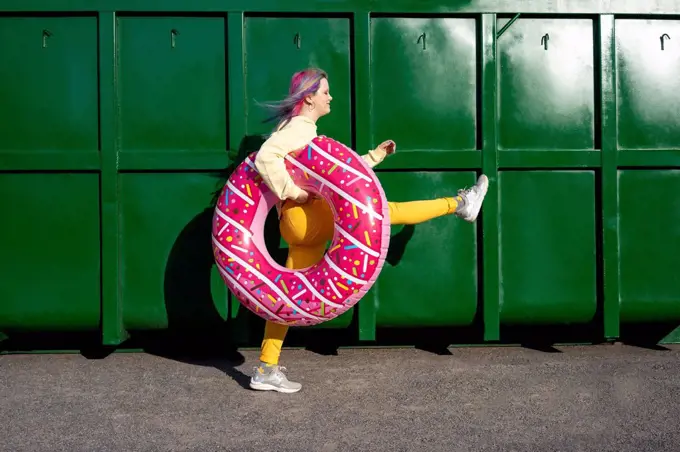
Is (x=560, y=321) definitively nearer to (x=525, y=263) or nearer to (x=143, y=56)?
(x=525, y=263)

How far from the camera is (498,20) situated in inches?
163

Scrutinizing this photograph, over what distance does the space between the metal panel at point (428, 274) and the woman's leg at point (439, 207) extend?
0.39 metres

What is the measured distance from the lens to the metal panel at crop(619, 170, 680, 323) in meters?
4.16

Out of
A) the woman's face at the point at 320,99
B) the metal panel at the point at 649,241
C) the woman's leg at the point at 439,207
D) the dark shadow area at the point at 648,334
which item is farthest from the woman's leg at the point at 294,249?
the dark shadow area at the point at 648,334

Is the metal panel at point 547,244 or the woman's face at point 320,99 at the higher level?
the woman's face at point 320,99

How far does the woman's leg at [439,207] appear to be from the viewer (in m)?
3.54

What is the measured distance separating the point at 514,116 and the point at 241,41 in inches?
66.6

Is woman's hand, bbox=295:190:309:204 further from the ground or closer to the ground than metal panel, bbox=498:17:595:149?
closer to the ground

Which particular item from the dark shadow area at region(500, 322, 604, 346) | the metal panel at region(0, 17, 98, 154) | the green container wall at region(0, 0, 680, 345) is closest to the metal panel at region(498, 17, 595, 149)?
the green container wall at region(0, 0, 680, 345)

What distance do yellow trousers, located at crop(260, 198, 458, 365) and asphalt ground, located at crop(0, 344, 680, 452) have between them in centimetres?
28

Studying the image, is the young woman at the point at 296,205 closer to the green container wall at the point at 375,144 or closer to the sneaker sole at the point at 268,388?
the sneaker sole at the point at 268,388

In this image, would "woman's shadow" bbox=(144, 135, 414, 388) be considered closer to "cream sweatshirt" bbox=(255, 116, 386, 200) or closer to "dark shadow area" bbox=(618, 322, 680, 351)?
"cream sweatshirt" bbox=(255, 116, 386, 200)

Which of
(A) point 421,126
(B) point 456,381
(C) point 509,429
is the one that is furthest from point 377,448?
(A) point 421,126

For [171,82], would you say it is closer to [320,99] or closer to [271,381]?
[320,99]
